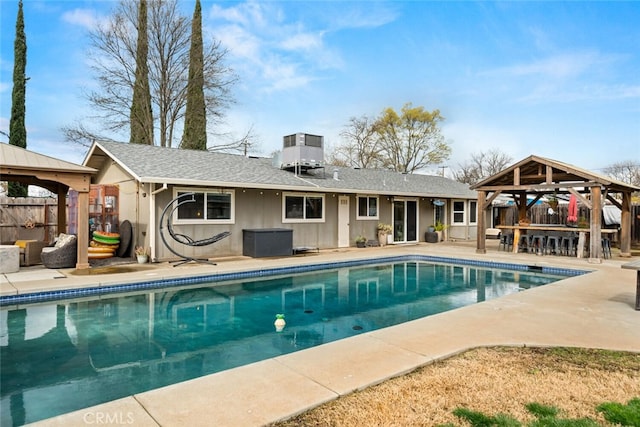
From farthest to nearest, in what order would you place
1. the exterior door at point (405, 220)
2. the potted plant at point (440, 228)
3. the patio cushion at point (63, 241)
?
the potted plant at point (440, 228)
the exterior door at point (405, 220)
the patio cushion at point (63, 241)

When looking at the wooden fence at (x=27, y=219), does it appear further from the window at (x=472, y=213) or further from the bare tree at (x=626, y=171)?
the bare tree at (x=626, y=171)

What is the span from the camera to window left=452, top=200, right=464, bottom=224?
18312mm

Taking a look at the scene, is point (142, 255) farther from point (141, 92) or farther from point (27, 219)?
point (141, 92)

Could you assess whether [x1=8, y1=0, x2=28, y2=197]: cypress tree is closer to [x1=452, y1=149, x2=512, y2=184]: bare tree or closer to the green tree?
the green tree

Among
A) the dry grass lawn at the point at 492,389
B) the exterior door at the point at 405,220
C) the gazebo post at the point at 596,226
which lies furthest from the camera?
the exterior door at the point at 405,220

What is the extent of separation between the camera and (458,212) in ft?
60.6

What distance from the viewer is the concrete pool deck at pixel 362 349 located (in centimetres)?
263

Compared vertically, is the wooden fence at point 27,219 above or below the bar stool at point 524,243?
above

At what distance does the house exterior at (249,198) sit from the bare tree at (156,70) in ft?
26.6

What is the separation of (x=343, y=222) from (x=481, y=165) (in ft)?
98.1

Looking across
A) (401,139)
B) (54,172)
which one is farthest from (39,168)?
(401,139)

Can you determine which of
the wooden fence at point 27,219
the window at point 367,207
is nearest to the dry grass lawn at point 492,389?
the window at point 367,207

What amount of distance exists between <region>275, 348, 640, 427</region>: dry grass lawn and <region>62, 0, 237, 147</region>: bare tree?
830 inches

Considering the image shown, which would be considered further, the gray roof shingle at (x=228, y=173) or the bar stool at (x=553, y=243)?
the bar stool at (x=553, y=243)
